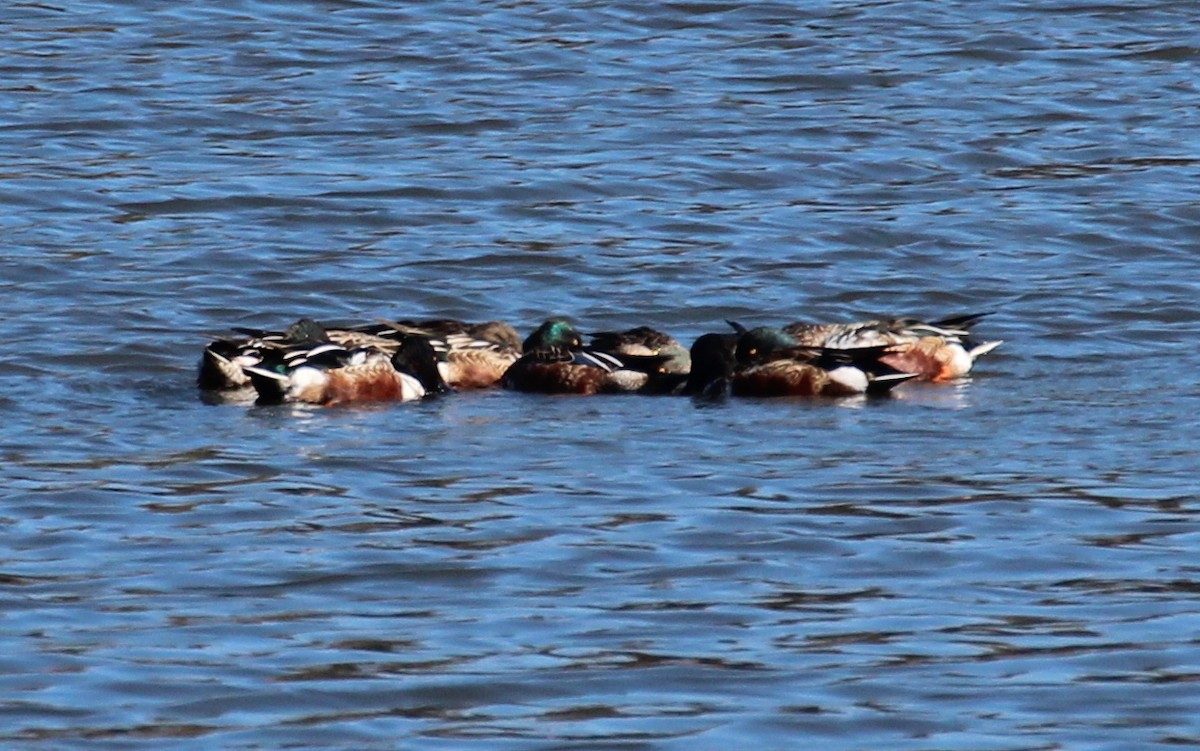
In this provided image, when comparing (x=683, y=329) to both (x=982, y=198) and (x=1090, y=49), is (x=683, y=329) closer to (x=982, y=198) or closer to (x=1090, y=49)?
(x=982, y=198)

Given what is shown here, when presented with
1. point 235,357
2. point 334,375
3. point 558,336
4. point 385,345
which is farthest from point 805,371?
point 235,357

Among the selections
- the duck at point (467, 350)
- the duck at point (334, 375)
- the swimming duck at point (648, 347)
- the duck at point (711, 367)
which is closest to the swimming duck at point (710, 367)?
the duck at point (711, 367)

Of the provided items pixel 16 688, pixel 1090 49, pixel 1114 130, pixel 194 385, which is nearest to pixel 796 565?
pixel 16 688

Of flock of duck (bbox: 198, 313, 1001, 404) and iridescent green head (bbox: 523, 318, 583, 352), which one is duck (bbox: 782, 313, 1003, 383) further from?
iridescent green head (bbox: 523, 318, 583, 352)

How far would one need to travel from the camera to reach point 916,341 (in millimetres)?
13234

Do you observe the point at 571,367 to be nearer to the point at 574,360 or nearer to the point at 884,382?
the point at 574,360

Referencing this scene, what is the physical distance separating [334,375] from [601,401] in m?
Answer: 1.34

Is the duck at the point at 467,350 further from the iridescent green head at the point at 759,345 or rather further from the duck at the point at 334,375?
the iridescent green head at the point at 759,345

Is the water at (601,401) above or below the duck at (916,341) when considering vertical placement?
above

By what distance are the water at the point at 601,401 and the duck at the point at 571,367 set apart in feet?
0.65

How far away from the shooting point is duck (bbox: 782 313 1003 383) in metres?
13.1

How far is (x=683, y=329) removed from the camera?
14.6 m

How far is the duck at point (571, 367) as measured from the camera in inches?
513

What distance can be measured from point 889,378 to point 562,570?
465 centimetres
